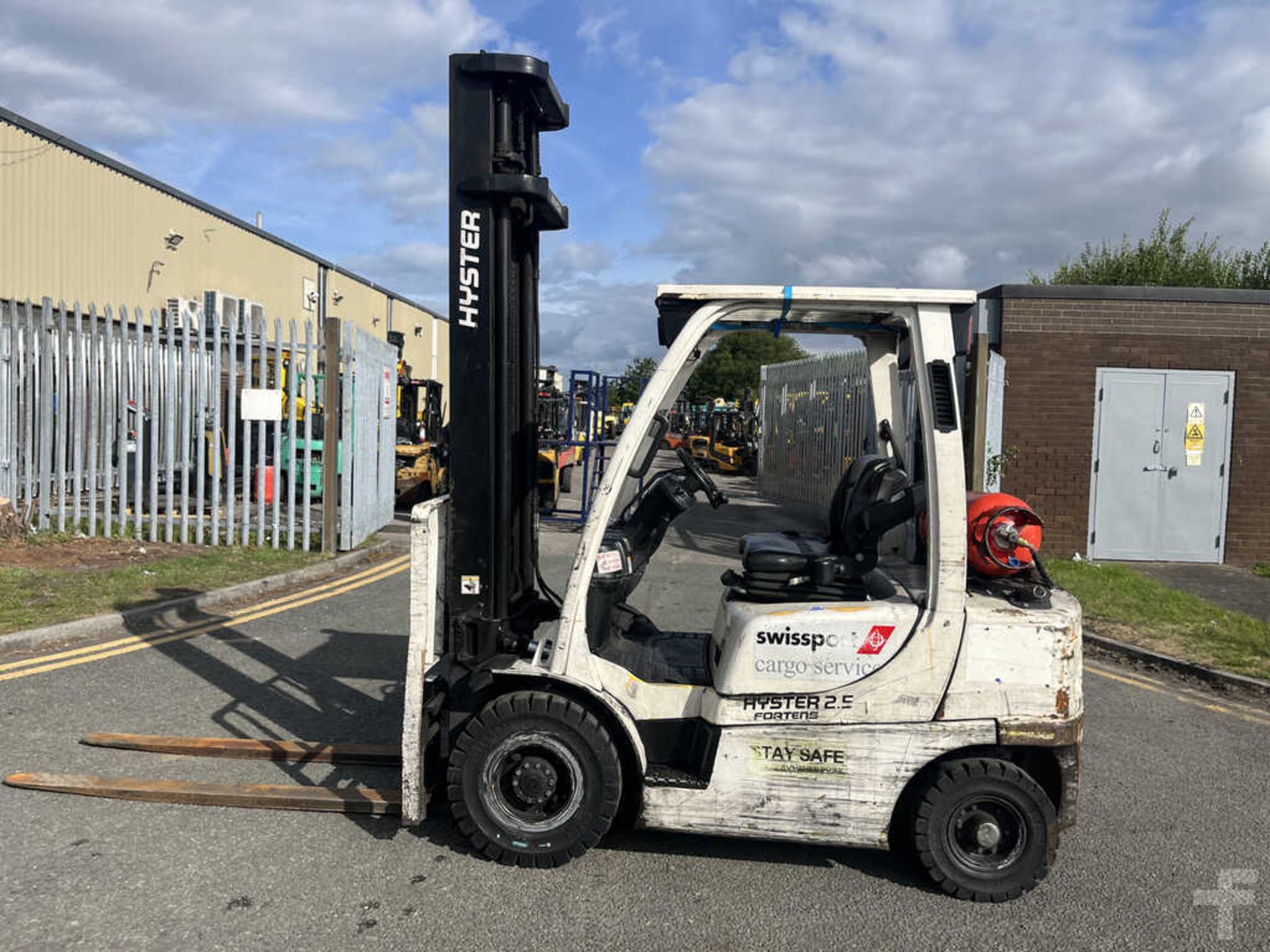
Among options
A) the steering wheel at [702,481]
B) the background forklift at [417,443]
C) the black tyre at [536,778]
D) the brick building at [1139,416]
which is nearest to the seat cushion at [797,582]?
the steering wheel at [702,481]

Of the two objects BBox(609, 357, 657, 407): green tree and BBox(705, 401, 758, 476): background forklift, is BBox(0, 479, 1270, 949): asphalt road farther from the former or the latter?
BBox(705, 401, 758, 476): background forklift

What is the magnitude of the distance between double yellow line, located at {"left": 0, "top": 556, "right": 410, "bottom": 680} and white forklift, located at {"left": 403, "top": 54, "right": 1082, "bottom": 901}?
12.7 ft

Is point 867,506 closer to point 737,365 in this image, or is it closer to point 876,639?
point 876,639

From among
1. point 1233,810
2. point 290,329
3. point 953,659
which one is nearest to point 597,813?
point 953,659

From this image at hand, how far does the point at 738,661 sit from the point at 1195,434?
1163 cm

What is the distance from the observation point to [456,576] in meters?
4.30

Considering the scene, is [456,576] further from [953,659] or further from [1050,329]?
[1050,329]

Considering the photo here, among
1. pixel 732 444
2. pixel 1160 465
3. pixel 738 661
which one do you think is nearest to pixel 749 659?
pixel 738 661

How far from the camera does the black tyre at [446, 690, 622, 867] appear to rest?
150 inches

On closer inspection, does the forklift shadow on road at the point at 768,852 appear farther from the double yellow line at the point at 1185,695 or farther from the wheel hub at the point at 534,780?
the double yellow line at the point at 1185,695

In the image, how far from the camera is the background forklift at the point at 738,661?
3.65m

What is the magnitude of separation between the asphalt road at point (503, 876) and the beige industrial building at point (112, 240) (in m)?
7.54

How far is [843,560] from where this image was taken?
12.9ft

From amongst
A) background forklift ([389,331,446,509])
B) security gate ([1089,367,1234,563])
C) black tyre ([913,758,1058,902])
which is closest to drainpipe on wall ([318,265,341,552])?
background forklift ([389,331,446,509])
